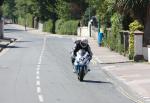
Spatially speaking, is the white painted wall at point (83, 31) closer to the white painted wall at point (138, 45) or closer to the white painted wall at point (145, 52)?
the white painted wall at point (138, 45)

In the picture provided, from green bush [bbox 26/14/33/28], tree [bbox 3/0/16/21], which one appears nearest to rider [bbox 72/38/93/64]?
green bush [bbox 26/14/33/28]

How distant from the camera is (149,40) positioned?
33219 millimetres

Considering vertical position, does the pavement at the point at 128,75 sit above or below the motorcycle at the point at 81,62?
below

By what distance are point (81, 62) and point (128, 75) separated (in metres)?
2.81

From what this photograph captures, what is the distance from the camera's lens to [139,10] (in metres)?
34.2

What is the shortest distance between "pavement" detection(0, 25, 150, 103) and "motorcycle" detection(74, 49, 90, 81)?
1.35 meters

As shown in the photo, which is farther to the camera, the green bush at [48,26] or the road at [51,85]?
the green bush at [48,26]

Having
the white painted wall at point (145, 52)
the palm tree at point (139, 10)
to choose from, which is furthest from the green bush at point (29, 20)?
the white painted wall at point (145, 52)

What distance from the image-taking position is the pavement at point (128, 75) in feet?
60.2

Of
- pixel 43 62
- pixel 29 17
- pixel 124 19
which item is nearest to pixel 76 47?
pixel 43 62

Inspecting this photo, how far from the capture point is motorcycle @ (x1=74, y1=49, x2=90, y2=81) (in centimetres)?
2211

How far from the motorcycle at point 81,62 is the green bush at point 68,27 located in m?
54.0

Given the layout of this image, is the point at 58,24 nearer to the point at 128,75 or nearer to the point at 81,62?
the point at 128,75

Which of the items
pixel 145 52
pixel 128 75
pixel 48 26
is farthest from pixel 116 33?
pixel 48 26
